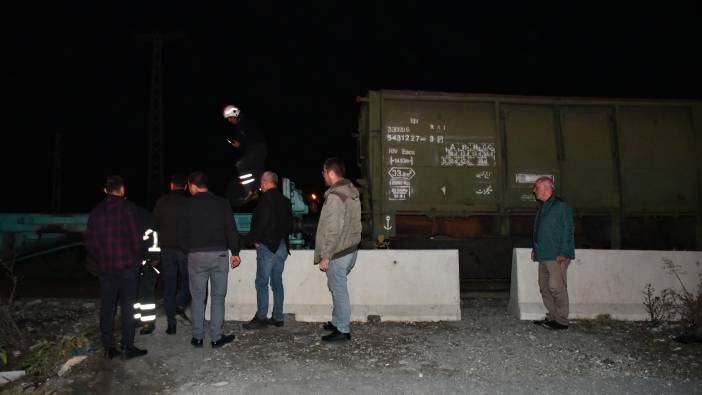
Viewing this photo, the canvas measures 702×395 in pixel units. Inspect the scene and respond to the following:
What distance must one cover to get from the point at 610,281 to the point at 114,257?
5539 mm

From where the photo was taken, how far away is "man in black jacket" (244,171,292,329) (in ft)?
17.9

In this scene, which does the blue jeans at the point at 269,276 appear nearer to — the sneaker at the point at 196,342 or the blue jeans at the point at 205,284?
the blue jeans at the point at 205,284

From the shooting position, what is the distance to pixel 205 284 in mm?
4926

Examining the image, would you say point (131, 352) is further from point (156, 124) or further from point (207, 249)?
point (156, 124)

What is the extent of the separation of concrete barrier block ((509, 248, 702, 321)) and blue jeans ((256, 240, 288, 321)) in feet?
9.38

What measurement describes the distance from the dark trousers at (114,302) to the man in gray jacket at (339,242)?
5.96 ft

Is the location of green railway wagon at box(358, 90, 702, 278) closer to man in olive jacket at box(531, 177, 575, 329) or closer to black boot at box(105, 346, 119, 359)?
man in olive jacket at box(531, 177, 575, 329)

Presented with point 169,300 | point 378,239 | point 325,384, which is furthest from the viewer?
point 378,239

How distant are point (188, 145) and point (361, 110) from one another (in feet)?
108

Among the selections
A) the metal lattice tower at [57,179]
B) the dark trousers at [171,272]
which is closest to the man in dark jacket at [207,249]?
the dark trousers at [171,272]

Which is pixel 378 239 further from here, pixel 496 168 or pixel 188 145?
pixel 188 145

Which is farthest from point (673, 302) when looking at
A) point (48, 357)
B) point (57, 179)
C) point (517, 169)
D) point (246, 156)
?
point (57, 179)

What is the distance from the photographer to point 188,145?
3916cm

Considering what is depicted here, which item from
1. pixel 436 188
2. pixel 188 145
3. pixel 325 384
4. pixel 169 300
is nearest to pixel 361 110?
pixel 436 188
